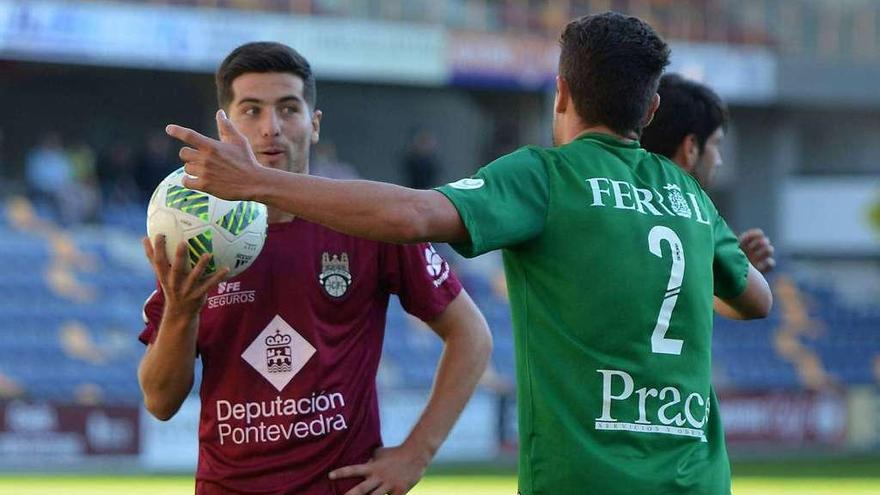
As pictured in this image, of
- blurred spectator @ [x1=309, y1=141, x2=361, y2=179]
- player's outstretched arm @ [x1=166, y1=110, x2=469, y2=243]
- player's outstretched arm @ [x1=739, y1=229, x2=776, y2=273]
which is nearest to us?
player's outstretched arm @ [x1=166, y1=110, x2=469, y2=243]

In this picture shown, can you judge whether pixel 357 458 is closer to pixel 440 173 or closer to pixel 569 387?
pixel 569 387

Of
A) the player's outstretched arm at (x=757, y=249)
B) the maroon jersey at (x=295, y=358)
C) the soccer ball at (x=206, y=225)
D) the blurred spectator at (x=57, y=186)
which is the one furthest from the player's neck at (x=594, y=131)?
the blurred spectator at (x=57, y=186)

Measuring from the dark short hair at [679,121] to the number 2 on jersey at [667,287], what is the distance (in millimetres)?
1130

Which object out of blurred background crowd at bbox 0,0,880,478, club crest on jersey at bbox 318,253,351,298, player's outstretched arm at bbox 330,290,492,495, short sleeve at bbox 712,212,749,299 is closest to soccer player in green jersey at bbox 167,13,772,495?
short sleeve at bbox 712,212,749,299

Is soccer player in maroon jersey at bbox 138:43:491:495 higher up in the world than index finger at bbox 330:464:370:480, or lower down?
higher up

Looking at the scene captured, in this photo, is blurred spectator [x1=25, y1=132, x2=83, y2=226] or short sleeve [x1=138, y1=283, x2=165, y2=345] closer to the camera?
short sleeve [x1=138, y1=283, x2=165, y2=345]

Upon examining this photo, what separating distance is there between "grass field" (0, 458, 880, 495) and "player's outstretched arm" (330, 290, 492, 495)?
8.68 m

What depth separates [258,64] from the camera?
4441mm

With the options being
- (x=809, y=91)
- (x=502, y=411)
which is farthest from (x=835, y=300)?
(x=502, y=411)

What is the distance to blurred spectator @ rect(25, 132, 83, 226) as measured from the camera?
20.1m

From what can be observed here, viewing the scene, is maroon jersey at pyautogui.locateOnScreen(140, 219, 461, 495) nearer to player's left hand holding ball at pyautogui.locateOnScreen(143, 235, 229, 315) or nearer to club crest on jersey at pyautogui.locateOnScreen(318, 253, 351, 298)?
club crest on jersey at pyautogui.locateOnScreen(318, 253, 351, 298)

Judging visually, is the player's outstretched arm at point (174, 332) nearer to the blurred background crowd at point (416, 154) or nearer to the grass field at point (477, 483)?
the grass field at point (477, 483)

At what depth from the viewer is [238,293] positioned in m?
4.30

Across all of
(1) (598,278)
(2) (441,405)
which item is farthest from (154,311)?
(1) (598,278)
